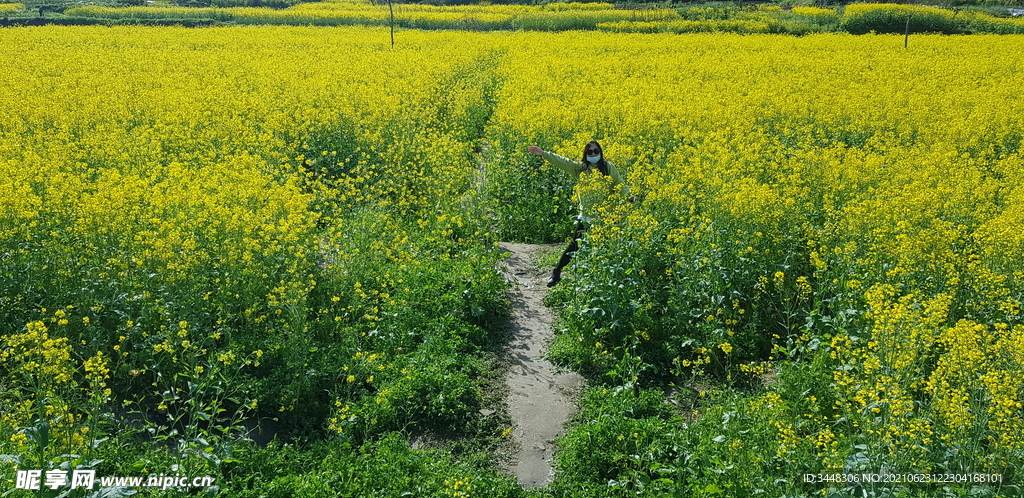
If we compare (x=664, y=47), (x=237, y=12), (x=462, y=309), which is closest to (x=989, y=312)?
(x=462, y=309)

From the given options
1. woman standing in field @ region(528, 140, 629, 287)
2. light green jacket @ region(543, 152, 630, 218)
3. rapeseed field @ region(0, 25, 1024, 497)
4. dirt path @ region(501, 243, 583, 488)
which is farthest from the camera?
light green jacket @ region(543, 152, 630, 218)

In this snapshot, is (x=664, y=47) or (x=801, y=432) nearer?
(x=801, y=432)

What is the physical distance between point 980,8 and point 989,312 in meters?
52.2

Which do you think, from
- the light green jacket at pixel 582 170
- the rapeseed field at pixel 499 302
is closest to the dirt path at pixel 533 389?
the rapeseed field at pixel 499 302

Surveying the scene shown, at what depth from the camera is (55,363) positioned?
5.04 metres

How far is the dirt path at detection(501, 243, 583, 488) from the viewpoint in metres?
5.67

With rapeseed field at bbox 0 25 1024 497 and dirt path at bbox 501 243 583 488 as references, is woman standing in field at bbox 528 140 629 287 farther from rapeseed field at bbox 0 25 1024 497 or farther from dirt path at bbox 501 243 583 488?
dirt path at bbox 501 243 583 488

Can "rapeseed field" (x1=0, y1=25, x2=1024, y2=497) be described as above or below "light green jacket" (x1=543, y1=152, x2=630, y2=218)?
below

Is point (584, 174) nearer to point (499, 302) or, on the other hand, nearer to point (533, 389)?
point (499, 302)

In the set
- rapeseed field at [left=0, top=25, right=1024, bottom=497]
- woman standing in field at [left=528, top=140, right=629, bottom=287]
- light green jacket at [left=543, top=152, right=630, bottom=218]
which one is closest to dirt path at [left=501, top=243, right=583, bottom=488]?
rapeseed field at [left=0, top=25, right=1024, bottom=497]

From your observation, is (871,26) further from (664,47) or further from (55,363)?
(55,363)

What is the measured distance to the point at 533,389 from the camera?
21.9 feet

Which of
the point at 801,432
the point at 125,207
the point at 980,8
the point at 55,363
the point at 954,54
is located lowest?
the point at 801,432

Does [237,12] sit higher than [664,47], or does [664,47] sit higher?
[237,12]
